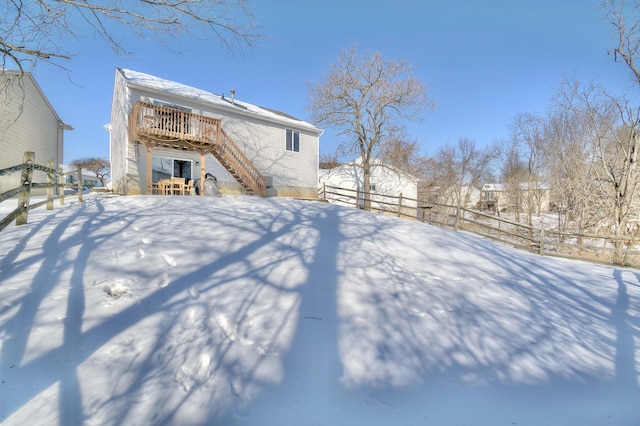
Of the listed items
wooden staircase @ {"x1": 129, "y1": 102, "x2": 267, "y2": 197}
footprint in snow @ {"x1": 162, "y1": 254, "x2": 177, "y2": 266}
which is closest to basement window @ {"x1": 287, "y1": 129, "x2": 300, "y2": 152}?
wooden staircase @ {"x1": 129, "y1": 102, "x2": 267, "y2": 197}

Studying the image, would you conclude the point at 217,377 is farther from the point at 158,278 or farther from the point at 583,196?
the point at 583,196

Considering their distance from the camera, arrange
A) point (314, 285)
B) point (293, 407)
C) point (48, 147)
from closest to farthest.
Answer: point (293, 407), point (314, 285), point (48, 147)

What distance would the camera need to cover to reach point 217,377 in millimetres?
2320

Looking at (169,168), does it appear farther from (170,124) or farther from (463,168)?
(463,168)

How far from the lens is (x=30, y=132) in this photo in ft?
52.9

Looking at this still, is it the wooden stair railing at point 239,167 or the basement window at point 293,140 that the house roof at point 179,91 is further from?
the wooden stair railing at point 239,167

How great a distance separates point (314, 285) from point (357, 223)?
4.32m

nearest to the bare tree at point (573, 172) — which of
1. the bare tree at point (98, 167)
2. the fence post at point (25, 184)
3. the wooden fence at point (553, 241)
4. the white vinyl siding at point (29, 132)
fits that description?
the wooden fence at point (553, 241)

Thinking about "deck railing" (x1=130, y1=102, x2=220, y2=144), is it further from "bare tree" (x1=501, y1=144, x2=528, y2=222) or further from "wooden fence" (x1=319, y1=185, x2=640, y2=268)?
"bare tree" (x1=501, y1=144, x2=528, y2=222)

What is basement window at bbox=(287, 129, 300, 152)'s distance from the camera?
17938 mm

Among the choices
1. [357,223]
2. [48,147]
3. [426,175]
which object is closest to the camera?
[357,223]

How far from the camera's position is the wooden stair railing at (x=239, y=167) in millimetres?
13281

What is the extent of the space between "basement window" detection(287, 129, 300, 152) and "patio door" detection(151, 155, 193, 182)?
589 cm

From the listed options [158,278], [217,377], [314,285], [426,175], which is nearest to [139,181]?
[158,278]
